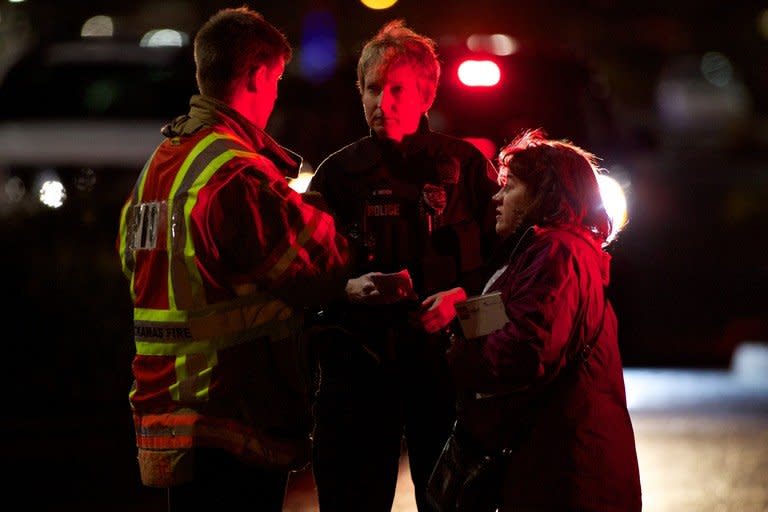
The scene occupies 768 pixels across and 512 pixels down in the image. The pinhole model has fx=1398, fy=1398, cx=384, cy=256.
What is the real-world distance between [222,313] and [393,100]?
4.18 ft

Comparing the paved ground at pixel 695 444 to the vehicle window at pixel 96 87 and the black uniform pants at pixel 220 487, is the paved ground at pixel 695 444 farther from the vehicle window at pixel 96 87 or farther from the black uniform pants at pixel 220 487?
the vehicle window at pixel 96 87

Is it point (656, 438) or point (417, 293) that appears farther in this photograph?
point (656, 438)

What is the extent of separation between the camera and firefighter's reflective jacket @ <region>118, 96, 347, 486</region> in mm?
3646

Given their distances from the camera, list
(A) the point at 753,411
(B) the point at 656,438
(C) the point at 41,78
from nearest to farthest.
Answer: (B) the point at 656,438, (A) the point at 753,411, (C) the point at 41,78

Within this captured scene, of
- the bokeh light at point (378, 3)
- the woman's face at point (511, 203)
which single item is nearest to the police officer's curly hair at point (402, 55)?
the woman's face at point (511, 203)

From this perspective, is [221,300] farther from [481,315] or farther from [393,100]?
[393,100]

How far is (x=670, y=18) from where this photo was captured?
36.9 metres

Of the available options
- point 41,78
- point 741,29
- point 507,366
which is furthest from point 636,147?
point 741,29

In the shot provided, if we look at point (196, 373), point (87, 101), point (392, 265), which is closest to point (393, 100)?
point (392, 265)

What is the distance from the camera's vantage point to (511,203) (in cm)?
406

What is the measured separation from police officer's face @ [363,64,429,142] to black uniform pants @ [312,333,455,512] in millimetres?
709

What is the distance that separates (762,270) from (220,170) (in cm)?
1369

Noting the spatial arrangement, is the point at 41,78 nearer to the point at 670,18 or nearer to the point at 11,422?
the point at 11,422

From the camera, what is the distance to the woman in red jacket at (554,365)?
3.79 m
